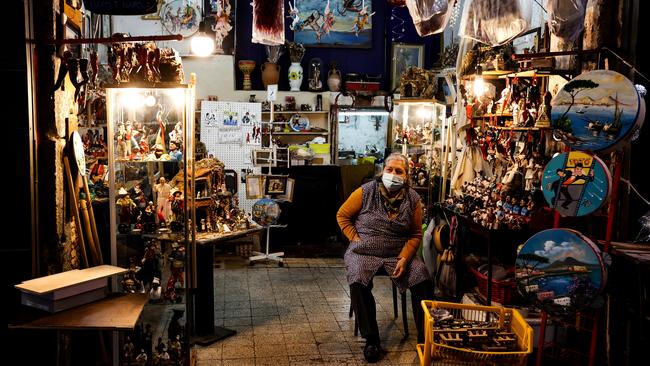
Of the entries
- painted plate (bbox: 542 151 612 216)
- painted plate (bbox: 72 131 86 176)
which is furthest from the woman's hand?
painted plate (bbox: 72 131 86 176)

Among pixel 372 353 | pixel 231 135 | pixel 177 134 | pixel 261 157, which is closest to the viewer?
pixel 177 134

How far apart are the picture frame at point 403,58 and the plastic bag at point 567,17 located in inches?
242

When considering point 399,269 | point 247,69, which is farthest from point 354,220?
point 247,69

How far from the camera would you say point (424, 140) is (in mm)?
6465

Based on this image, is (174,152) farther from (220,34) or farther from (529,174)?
(220,34)

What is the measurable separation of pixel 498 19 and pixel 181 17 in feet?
20.0

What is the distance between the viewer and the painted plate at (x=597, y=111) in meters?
2.61

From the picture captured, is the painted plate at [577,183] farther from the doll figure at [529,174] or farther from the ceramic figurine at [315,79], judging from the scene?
the ceramic figurine at [315,79]

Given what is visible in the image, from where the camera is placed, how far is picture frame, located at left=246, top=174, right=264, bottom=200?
6.11 m

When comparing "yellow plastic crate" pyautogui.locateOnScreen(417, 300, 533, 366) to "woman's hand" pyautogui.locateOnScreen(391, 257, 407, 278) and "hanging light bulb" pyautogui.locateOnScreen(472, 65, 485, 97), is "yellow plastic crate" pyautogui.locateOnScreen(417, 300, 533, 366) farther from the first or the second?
"hanging light bulb" pyautogui.locateOnScreen(472, 65, 485, 97)

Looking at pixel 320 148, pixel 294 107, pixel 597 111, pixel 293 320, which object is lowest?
pixel 293 320

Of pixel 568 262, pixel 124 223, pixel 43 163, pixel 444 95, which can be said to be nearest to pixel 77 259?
pixel 124 223

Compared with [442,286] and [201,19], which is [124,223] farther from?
[201,19]

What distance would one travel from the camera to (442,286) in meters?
5.26
